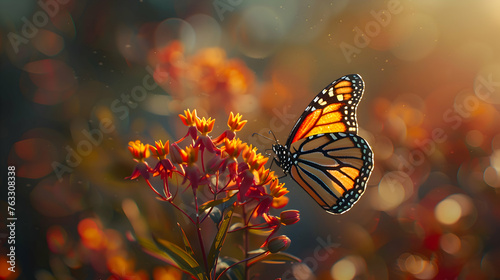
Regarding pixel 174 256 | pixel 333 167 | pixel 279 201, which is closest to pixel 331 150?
pixel 333 167

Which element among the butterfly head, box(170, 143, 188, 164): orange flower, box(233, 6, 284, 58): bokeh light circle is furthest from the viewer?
box(233, 6, 284, 58): bokeh light circle

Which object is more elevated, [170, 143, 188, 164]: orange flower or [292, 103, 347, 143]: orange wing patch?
[292, 103, 347, 143]: orange wing patch

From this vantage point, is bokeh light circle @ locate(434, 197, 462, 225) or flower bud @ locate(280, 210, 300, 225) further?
bokeh light circle @ locate(434, 197, 462, 225)

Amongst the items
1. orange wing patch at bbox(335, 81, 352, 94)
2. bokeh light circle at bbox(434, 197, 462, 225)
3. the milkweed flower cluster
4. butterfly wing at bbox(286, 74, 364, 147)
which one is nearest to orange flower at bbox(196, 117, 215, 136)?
the milkweed flower cluster

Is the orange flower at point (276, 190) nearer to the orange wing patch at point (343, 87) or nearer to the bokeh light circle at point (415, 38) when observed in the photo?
the orange wing patch at point (343, 87)

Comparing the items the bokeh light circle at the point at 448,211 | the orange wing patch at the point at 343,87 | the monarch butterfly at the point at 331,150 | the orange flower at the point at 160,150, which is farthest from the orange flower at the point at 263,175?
the bokeh light circle at the point at 448,211

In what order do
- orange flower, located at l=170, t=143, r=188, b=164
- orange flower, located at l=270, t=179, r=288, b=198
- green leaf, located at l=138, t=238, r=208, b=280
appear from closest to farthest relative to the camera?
green leaf, located at l=138, t=238, r=208, b=280, orange flower, located at l=170, t=143, r=188, b=164, orange flower, located at l=270, t=179, r=288, b=198

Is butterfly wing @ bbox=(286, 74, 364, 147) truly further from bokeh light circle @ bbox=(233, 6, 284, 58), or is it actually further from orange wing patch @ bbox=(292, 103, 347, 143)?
bokeh light circle @ bbox=(233, 6, 284, 58)
